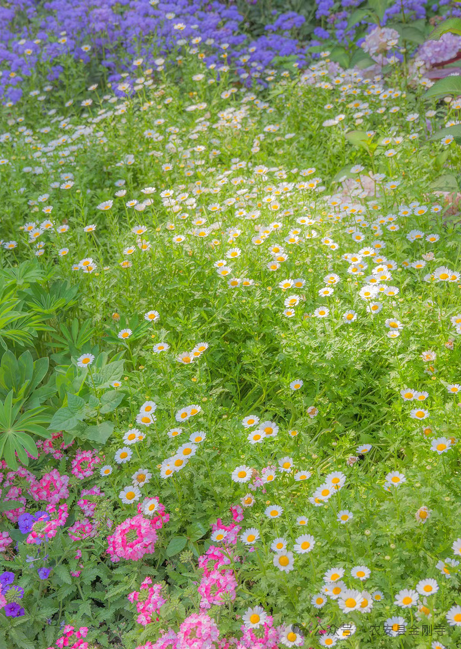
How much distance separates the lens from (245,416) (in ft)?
8.45

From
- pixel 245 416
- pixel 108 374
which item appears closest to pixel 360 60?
pixel 245 416

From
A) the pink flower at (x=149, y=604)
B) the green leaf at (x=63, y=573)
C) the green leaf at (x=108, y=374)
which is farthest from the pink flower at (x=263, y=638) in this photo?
the green leaf at (x=108, y=374)

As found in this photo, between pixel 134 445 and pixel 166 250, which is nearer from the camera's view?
pixel 134 445

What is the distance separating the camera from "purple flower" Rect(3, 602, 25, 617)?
2.00 m

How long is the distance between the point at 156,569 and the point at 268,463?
583mm

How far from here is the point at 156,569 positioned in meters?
2.17

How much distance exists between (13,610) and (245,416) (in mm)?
1123

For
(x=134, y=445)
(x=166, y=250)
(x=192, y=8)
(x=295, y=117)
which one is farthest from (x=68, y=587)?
(x=192, y=8)

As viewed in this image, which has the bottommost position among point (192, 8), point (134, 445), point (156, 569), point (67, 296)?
point (156, 569)

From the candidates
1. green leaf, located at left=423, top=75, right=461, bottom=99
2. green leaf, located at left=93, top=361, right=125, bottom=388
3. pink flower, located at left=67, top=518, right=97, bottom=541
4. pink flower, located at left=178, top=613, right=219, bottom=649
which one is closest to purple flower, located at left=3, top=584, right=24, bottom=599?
pink flower, located at left=67, top=518, right=97, bottom=541

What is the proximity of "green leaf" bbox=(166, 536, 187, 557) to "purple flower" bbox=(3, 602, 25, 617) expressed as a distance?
523 millimetres

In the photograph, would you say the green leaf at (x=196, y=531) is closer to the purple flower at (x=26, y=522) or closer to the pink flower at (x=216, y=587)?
the pink flower at (x=216, y=587)

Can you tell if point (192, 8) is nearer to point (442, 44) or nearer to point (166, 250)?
point (442, 44)

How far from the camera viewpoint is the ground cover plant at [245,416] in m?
1.81
